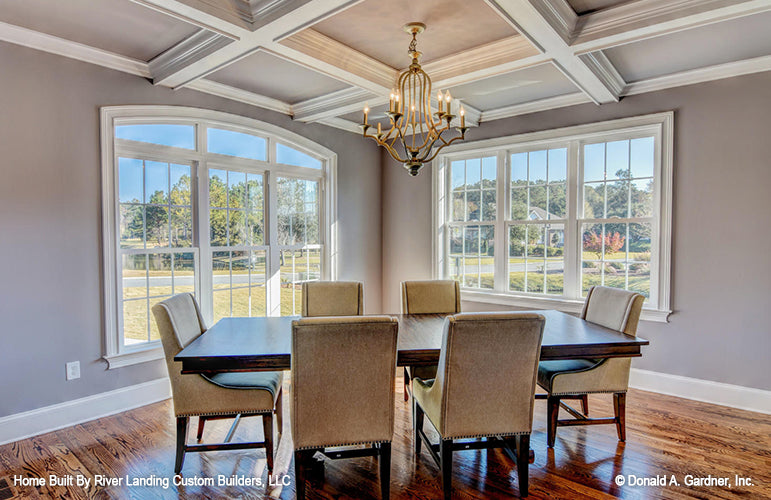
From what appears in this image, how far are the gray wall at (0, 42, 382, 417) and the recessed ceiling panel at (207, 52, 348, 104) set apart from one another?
0.60 metres

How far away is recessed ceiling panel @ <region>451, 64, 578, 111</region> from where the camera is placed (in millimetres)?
3340

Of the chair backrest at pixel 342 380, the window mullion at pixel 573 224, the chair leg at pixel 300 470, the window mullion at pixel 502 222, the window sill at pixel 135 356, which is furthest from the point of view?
the window mullion at pixel 502 222

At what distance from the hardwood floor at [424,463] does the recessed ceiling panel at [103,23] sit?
2.61 m

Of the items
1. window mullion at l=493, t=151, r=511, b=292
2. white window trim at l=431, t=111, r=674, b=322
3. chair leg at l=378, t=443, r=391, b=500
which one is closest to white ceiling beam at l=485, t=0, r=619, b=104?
white window trim at l=431, t=111, r=674, b=322

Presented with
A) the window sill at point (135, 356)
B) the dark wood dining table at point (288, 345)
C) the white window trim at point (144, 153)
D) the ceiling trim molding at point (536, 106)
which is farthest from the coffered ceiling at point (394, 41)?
the window sill at point (135, 356)

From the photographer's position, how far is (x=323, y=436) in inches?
78.4

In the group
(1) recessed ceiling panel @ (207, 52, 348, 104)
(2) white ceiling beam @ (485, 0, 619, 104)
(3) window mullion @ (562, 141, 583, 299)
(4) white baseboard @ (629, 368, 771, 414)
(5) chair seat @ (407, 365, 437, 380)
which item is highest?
(1) recessed ceiling panel @ (207, 52, 348, 104)

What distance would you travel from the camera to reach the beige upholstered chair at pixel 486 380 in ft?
6.41

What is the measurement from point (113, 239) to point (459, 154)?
3445 millimetres

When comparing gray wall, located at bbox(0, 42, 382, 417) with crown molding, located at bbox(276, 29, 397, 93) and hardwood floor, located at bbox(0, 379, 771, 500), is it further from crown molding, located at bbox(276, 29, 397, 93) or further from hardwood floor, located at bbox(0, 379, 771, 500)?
crown molding, located at bbox(276, 29, 397, 93)

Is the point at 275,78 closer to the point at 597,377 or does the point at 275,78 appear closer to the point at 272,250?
the point at 272,250

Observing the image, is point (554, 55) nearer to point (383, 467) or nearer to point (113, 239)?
point (383, 467)

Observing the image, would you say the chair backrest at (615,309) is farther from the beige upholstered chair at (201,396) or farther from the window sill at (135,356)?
the window sill at (135,356)

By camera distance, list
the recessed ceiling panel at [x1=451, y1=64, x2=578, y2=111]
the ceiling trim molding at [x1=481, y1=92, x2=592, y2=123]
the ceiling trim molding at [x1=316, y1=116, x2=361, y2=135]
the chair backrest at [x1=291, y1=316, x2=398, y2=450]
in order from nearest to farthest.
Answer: the chair backrest at [x1=291, y1=316, x2=398, y2=450] < the recessed ceiling panel at [x1=451, y1=64, x2=578, y2=111] < the ceiling trim molding at [x1=481, y1=92, x2=592, y2=123] < the ceiling trim molding at [x1=316, y1=116, x2=361, y2=135]
